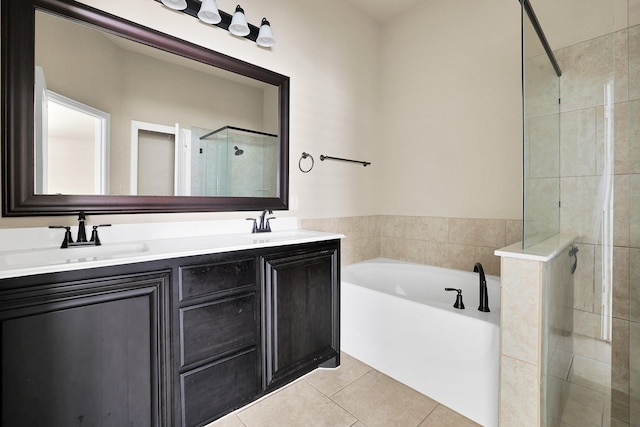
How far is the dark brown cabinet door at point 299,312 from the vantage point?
1.65 m

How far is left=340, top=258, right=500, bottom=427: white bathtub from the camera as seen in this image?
151cm

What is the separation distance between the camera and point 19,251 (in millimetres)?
1264

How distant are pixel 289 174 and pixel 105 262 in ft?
4.65

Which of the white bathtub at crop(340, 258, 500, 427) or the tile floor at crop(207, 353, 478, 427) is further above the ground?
the white bathtub at crop(340, 258, 500, 427)

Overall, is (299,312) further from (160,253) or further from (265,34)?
(265,34)

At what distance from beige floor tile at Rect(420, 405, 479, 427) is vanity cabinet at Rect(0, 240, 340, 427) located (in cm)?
72

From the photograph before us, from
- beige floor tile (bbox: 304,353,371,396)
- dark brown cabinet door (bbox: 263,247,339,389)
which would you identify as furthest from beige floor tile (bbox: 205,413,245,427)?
beige floor tile (bbox: 304,353,371,396)

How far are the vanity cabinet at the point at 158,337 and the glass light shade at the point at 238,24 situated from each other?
4.73 feet

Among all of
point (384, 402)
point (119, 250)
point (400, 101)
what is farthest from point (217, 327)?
point (400, 101)

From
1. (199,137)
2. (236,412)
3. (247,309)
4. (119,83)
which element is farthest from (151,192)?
(236,412)

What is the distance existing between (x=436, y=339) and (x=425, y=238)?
1.21m

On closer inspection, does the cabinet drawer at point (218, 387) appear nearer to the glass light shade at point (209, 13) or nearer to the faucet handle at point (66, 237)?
the faucet handle at point (66, 237)

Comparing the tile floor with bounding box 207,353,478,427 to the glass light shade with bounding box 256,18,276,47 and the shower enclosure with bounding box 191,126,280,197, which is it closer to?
the shower enclosure with bounding box 191,126,280,197

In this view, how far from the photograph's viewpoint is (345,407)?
163 centimetres
